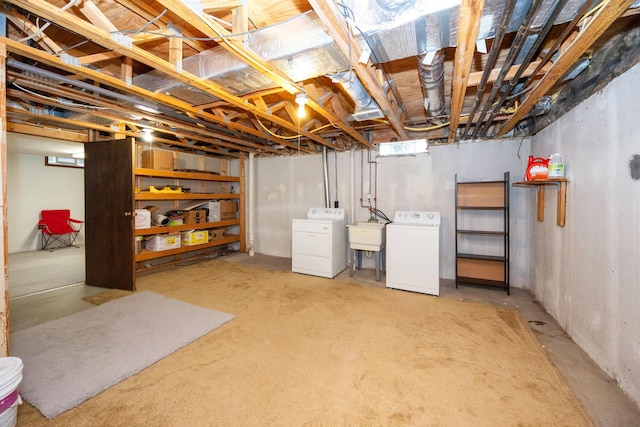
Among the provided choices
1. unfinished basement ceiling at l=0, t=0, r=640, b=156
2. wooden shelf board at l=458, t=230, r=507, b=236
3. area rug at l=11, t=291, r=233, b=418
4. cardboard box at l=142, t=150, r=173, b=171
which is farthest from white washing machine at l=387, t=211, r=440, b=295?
cardboard box at l=142, t=150, r=173, b=171

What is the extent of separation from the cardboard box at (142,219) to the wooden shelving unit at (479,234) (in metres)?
4.30

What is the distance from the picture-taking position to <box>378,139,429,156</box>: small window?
3602 millimetres

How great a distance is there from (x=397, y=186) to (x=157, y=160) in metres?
3.80

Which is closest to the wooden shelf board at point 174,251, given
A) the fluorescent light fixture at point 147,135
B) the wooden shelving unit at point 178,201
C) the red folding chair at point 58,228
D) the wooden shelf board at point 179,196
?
the wooden shelving unit at point 178,201

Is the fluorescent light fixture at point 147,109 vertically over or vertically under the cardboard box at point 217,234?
over

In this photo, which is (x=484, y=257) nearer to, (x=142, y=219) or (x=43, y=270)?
(x=142, y=219)

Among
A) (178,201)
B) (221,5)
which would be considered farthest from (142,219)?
(221,5)

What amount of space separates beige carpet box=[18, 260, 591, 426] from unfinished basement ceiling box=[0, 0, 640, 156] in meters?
1.97

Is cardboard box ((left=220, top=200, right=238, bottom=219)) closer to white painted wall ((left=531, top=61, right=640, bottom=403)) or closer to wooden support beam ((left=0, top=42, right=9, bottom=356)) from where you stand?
wooden support beam ((left=0, top=42, right=9, bottom=356))

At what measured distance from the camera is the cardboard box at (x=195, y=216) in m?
4.53

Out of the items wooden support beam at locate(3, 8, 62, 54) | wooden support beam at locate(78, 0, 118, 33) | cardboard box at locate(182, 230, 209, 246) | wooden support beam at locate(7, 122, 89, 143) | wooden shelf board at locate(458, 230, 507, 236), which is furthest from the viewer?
cardboard box at locate(182, 230, 209, 246)

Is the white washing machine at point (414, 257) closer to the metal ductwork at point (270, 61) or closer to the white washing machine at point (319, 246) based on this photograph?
the white washing machine at point (319, 246)

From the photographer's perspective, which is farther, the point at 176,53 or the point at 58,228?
the point at 58,228

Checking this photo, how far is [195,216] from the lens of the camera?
4652 millimetres
